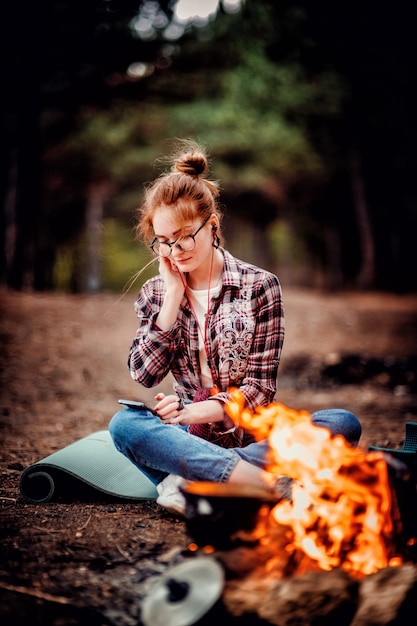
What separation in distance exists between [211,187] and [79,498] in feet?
5.93

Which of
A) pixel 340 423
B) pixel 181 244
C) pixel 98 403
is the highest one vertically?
pixel 181 244

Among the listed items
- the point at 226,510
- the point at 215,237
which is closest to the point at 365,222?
the point at 215,237

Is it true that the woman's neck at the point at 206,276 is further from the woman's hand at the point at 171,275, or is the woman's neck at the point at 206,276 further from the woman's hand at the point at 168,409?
the woman's hand at the point at 168,409

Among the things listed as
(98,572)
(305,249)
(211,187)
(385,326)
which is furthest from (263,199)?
(98,572)

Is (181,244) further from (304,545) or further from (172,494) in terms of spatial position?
(304,545)

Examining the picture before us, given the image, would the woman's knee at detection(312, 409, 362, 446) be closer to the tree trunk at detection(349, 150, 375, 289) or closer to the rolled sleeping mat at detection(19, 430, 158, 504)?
the rolled sleeping mat at detection(19, 430, 158, 504)

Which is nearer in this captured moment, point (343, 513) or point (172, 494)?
point (343, 513)

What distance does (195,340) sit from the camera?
310cm

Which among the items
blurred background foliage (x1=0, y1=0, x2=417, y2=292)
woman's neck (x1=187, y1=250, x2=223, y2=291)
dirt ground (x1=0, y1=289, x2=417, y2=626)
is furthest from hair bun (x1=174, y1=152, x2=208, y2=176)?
blurred background foliage (x1=0, y1=0, x2=417, y2=292)

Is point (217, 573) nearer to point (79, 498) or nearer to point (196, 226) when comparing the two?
point (79, 498)

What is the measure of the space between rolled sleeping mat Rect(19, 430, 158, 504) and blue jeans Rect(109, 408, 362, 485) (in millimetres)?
278

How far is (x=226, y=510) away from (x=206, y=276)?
4.52 ft

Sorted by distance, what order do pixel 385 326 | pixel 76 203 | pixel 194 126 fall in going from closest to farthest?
pixel 385 326, pixel 194 126, pixel 76 203

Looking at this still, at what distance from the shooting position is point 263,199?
19594 mm
